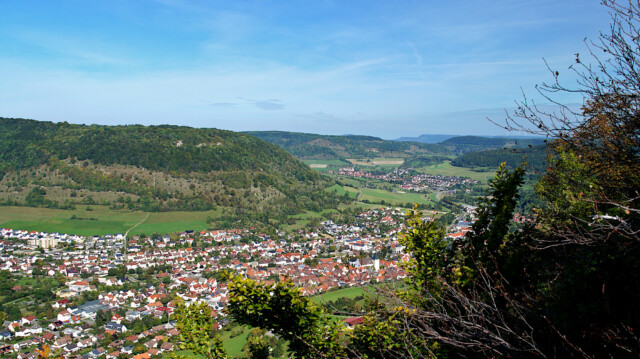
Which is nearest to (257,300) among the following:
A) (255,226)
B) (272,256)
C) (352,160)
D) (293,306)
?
(293,306)

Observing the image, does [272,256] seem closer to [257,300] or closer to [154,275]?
[154,275]

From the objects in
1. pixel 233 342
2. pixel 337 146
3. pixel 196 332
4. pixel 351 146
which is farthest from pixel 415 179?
pixel 196 332

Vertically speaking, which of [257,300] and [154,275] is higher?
[257,300]

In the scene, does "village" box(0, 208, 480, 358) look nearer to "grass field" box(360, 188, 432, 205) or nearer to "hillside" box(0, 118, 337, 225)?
"grass field" box(360, 188, 432, 205)

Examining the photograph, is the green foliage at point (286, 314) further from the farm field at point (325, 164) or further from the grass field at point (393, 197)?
the farm field at point (325, 164)

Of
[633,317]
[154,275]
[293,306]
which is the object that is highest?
[633,317]

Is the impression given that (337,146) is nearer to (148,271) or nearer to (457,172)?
(457,172)
